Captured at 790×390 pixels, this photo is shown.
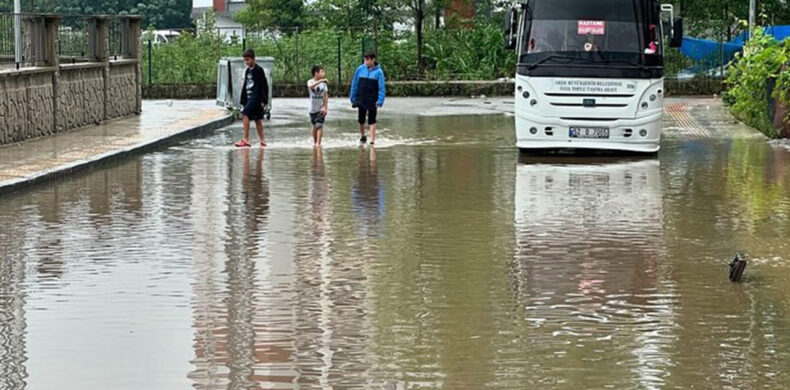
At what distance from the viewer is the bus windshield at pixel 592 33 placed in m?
24.7

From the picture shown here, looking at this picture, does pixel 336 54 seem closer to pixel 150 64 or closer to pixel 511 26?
pixel 150 64

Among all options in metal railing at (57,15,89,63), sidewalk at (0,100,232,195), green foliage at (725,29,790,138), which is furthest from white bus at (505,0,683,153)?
metal railing at (57,15,89,63)

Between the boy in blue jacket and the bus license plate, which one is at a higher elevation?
the boy in blue jacket

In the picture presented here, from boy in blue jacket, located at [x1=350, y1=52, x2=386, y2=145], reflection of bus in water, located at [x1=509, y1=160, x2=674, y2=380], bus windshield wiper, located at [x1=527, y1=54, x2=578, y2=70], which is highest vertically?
bus windshield wiper, located at [x1=527, y1=54, x2=578, y2=70]

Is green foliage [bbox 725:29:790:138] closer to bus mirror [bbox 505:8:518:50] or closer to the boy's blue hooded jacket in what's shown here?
bus mirror [bbox 505:8:518:50]

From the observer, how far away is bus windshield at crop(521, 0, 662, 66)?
2473 cm

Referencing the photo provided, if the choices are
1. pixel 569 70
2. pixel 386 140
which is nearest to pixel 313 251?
pixel 569 70

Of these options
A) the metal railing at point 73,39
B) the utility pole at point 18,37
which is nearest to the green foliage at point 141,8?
the metal railing at point 73,39

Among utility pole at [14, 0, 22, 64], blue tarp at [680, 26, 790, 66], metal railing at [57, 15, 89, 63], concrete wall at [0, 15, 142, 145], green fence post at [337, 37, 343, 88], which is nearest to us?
concrete wall at [0, 15, 142, 145]

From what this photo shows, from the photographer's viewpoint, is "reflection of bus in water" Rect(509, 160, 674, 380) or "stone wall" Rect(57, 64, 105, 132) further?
"stone wall" Rect(57, 64, 105, 132)

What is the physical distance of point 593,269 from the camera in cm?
1248

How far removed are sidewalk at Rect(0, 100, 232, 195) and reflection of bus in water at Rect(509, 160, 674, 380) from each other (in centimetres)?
596

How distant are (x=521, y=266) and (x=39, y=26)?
17.1 metres

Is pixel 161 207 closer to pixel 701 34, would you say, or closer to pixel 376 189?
pixel 376 189
